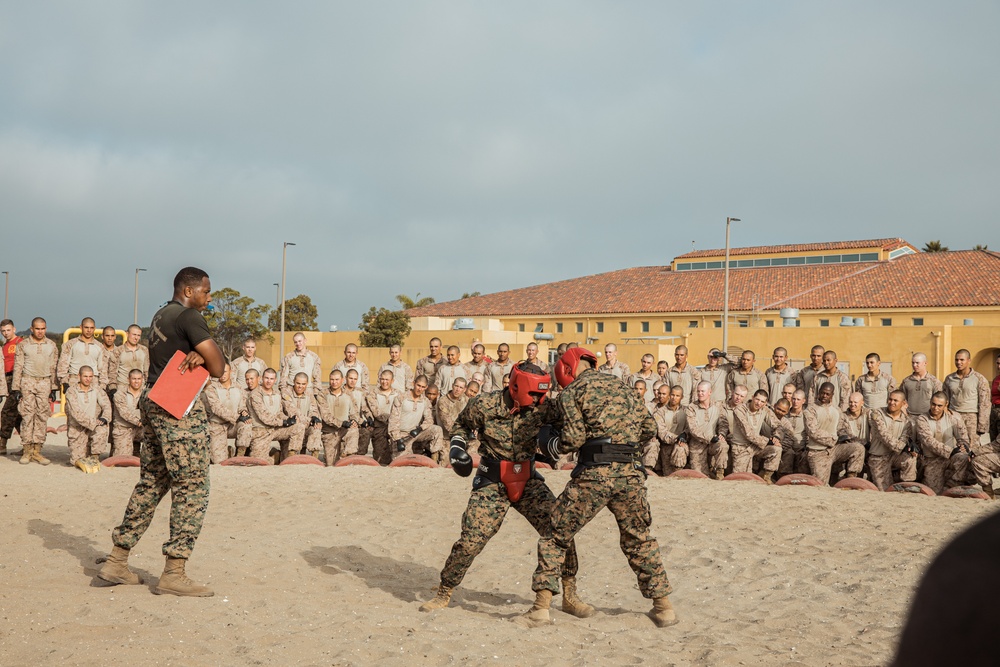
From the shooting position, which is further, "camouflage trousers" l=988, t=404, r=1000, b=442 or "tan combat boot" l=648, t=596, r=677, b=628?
"camouflage trousers" l=988, t=404, r=1000, b=442

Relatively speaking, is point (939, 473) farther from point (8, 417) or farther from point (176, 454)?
point (8, 417)

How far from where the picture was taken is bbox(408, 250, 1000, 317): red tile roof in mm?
42562

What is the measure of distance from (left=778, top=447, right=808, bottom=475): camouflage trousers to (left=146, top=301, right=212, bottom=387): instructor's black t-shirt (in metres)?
8.89

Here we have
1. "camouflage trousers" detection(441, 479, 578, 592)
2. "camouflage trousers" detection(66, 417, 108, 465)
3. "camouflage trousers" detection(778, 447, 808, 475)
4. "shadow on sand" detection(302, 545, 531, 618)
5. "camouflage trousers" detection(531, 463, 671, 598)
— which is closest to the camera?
"camouflage trousers" detection(531, 463, 671, 598)

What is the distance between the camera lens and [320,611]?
5980 millimetres

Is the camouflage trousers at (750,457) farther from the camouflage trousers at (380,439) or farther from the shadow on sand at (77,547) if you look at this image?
the shadow on sand at (77,547)

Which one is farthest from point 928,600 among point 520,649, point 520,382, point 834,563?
point 834,563

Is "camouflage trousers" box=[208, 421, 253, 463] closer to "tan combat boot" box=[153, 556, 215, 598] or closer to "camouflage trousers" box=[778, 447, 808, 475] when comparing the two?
"tan combat boot" box=[153, 556, 215, 598]

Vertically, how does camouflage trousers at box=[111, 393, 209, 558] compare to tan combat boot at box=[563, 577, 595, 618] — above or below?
above

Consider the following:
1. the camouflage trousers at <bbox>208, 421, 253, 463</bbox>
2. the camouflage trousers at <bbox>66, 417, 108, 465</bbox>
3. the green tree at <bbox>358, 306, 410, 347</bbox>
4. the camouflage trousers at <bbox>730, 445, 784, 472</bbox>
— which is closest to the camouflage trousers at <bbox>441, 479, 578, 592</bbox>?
the camouflage trousers at <bbox>730, 445, 784, 472</bbox>

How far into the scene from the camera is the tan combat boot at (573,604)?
620 cm

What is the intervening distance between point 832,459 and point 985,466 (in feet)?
5.90

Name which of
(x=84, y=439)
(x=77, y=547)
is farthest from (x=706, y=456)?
(x=84, y=439)

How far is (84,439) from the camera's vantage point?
12828 mm
